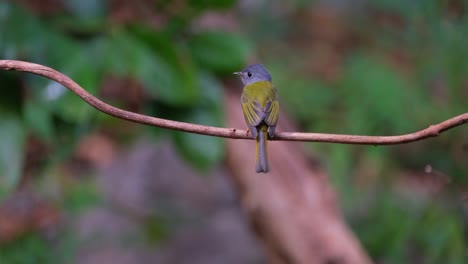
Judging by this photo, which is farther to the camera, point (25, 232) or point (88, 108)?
point (25, 232)

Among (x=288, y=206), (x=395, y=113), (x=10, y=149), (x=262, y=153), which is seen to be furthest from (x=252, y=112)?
(x=395, y=113)

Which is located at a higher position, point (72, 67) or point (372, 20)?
point (372, 20)

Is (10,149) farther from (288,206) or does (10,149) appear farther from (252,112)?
(288,206)

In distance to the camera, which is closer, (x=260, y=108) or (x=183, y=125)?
(x=183, y=125)

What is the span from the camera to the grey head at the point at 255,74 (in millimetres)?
2127

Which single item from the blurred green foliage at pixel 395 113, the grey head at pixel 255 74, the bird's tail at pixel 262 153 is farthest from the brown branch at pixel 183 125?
the blurred green foliage at pixel 395 113

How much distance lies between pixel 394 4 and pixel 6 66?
2.70 m

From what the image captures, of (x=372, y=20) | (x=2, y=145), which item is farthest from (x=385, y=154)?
(x=2, y=145)

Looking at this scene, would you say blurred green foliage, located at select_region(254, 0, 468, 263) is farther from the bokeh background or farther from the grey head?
the grey head

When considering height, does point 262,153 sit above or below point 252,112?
below

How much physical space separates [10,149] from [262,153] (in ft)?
3.19

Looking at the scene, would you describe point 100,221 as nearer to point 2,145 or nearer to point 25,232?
point 25,232

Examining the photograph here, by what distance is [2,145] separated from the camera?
2.17 metres

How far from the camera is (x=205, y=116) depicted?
241cm
